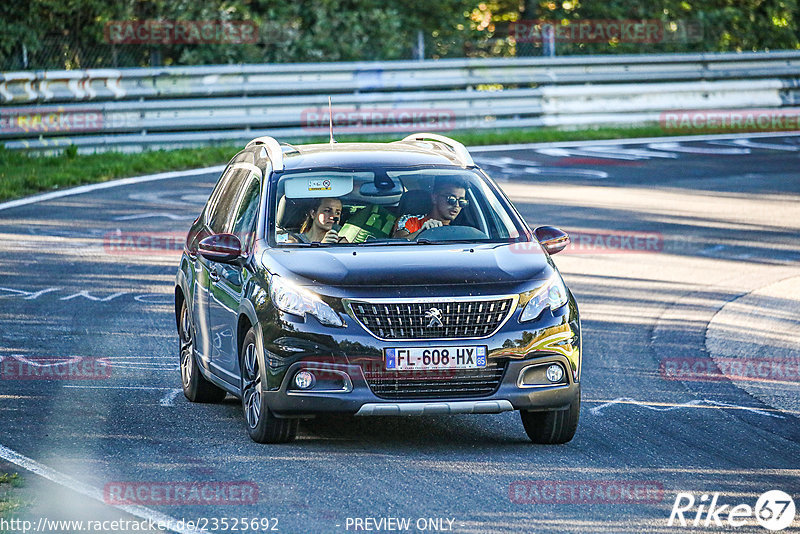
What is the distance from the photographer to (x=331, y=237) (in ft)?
27.7

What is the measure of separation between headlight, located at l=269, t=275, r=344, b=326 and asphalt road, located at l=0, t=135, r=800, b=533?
76cm

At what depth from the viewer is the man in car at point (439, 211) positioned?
8578 mm

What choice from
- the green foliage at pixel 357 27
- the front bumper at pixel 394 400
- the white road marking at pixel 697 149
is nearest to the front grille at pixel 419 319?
the front bumper at pixel 394 400

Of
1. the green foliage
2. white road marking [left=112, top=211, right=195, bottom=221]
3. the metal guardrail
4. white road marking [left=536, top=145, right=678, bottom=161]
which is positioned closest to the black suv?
white road marking [left=112, top=211, right=195, bottom=221]

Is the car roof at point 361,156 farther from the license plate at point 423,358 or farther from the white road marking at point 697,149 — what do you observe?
the white road marking at point 697,149

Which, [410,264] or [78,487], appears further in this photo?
[410,264]

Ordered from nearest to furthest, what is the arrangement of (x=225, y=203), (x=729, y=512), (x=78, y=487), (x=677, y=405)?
1. (x=729, y=512)
2. (x=78, y=487)
3. (x=677, y=405)
4. (x=225, y=203)

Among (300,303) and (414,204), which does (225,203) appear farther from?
(300,303)

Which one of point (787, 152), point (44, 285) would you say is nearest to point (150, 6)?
point (787, 152)

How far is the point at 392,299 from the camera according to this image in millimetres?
7422

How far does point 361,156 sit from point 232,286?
128 cm

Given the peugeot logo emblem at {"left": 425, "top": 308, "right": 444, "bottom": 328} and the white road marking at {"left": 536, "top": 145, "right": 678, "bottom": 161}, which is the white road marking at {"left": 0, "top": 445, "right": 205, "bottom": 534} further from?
the white road marking at {"left": 536, "top": 145, "right": 678, "bottom": 161}

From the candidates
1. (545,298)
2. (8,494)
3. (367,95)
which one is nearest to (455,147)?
(545,298)

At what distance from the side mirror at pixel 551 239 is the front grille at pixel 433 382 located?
4.22 ft
